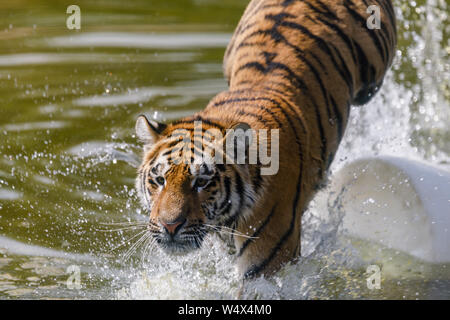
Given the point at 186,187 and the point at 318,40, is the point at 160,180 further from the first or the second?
the point at 318,40

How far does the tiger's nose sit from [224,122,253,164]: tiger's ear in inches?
10.6

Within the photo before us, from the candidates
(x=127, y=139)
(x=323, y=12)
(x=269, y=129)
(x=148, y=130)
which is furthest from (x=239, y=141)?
(x=127, y=139)

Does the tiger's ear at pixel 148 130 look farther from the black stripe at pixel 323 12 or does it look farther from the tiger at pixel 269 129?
the black stripe at pixel 323 12

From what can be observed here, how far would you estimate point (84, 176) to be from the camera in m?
3.52

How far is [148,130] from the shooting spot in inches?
98.6

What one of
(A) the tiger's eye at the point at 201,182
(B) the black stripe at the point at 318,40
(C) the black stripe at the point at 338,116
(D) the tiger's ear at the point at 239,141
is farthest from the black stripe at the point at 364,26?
(A) the tiger's eye at the point at 201,182

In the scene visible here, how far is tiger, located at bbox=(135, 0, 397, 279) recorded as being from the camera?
2338 mm

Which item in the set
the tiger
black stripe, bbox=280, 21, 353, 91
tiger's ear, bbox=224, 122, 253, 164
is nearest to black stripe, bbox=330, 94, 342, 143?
the tiger

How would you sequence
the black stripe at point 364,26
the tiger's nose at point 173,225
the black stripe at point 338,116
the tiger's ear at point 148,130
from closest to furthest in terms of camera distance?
the tiger's nose at point 173,225 → the tiger's ear at point 148,130 → the black stripe at point 338,116 → the black stripe at point 364,26

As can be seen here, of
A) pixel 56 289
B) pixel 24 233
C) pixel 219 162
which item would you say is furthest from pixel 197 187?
pixel 24 233

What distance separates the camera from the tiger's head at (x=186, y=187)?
228 centimetres

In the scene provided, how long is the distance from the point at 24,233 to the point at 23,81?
1.75 m

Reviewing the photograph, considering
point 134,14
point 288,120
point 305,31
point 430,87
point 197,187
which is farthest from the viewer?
point 134,14
